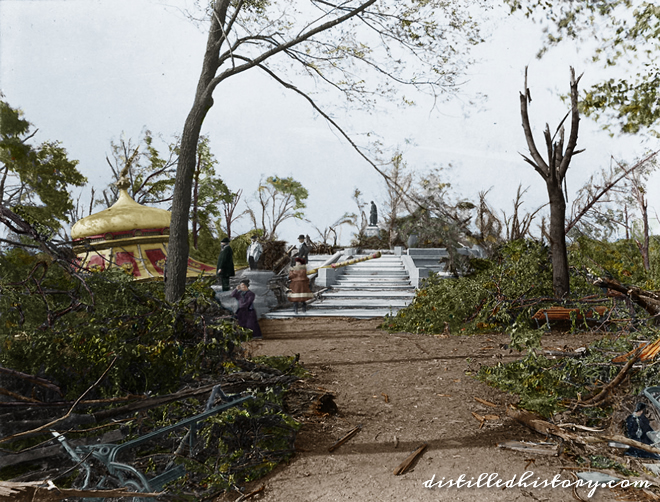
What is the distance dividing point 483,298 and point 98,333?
7.84 metres

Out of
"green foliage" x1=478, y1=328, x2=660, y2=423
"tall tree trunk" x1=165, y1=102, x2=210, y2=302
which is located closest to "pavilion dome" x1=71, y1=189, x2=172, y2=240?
"tall tree trunk" x1=165, y1=102, x2=210, y2=302

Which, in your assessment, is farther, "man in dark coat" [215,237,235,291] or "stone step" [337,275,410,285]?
"stone step" [337,275,410,285]

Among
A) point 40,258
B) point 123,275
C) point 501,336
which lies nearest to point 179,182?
point 123,275

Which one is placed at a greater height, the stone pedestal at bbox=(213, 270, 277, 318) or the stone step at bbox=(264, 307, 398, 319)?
the stone pedestal at bbox=(213, 270, 277, 318)

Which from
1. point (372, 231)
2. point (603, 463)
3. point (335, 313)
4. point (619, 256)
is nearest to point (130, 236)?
point (335, 313)

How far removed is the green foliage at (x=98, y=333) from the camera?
13.0 ft

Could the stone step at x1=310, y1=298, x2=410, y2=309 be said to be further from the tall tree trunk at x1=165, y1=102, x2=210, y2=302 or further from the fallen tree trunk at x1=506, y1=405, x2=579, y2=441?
the fallen tree trunk at x1=506, y1=405, x2=579, y2=441

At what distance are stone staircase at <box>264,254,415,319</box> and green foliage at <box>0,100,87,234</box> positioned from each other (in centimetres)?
646

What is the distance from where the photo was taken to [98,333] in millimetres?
4312

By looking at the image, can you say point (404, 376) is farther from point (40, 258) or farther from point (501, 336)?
point (40, 258)

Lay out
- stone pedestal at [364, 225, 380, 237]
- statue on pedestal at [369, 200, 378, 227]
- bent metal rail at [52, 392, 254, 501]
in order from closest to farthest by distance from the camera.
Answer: bent metal rail at [52, 392, 254, 501] < stone pedestal at [364, 225, 380, 237] < statue on pedestal at [369, 200, 378, 227]

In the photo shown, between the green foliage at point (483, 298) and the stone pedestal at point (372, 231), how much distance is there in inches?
762

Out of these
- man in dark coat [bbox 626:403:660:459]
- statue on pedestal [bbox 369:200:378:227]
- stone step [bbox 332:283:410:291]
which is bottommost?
man in dark coat [bbox 626:403:660:459]

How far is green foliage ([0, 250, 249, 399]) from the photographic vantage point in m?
3.97
